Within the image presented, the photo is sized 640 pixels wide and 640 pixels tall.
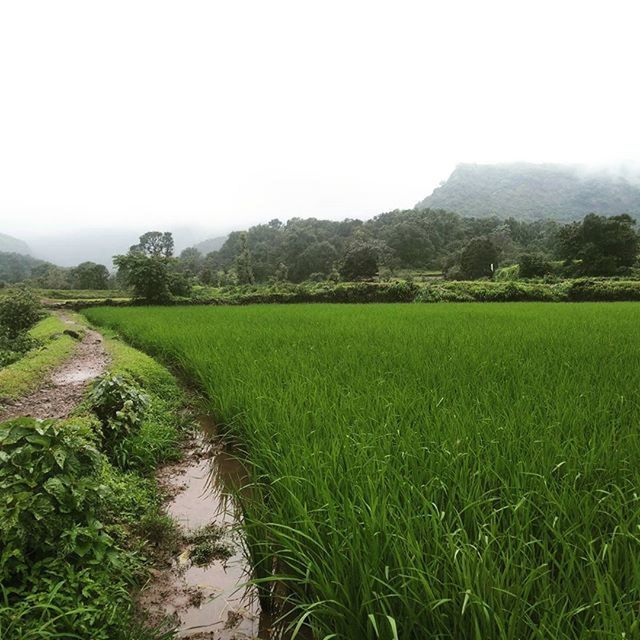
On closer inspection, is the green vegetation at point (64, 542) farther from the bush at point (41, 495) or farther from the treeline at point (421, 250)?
the treeline at point (421, 250)

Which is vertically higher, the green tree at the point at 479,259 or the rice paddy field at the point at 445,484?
the green tree at the point at 479,259

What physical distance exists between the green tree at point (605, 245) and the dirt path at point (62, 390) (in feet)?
89.4

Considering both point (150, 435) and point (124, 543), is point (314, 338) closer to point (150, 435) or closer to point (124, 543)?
point (150, 435)

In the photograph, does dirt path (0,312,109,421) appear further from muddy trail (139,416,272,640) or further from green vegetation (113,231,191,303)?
green vegetation (113,231,191,303)

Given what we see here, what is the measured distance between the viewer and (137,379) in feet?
15.8

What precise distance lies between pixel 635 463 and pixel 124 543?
2568 mm

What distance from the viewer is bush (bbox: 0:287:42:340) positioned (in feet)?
41.0

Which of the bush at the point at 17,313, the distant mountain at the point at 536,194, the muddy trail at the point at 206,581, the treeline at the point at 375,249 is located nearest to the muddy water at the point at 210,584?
the muddy trail at the point at 206,581

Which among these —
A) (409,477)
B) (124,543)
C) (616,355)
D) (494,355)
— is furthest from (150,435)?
(616,355)

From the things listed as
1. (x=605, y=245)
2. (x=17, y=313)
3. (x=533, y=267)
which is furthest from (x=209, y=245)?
(x=17, y=313)

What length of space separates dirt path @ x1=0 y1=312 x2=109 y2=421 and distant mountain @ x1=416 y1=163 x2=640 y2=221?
318ft

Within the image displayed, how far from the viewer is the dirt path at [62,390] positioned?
4215mm

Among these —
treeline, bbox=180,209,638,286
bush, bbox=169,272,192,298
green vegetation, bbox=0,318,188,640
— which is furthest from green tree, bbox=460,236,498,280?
green vegetation, bbox=0,318,188,640

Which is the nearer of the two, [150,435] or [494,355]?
[150,435]
